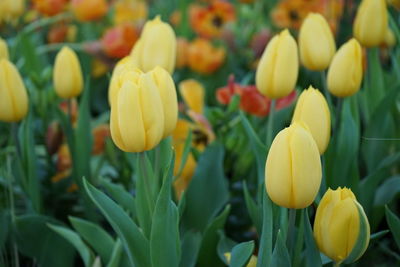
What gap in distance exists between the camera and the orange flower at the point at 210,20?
180 centimetres

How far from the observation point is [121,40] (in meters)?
1.57

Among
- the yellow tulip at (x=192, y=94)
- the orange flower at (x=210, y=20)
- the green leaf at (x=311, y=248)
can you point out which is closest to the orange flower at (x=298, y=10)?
the orange flower at (x=210, y=20)

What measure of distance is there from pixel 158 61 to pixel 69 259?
0.37m

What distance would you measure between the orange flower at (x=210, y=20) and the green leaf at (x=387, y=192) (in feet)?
2.71

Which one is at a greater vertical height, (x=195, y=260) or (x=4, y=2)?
(x=4, y=2)

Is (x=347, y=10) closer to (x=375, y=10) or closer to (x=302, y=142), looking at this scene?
(x=375, y=10)

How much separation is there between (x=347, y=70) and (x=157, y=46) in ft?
0.89

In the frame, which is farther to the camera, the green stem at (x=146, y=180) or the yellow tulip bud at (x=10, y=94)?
the yellow tulip bud at (x=10, y=94)

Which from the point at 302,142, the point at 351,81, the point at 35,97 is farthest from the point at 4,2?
the point at 302,142

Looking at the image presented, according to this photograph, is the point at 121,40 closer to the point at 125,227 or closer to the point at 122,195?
the point at 122,195

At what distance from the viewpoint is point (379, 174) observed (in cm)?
105

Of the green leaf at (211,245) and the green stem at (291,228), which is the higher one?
the green stem at (291,228)

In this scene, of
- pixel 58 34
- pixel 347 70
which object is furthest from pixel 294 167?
pixel 58 34

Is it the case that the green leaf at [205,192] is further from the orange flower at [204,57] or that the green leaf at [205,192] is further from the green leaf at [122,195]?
the orange flower at [204,57]
